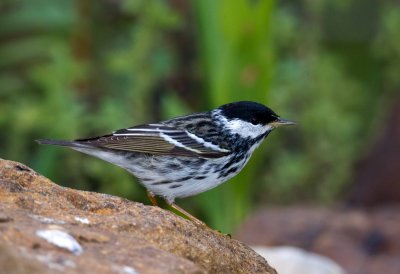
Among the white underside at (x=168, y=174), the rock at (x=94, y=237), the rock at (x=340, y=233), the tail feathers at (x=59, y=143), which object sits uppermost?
the rock at (x=340, y=233)

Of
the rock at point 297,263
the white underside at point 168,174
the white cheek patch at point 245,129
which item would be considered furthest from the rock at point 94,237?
the rock at point 297,263

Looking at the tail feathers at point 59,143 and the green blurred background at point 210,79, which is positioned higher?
the green blurred background at point 210,79

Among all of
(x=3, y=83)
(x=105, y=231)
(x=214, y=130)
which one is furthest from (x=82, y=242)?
(x=3, y=83)

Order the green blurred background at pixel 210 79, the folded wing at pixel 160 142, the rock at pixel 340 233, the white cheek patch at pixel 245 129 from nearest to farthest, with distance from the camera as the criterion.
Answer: the folded wing at pixel 160 142 → the white cheek patch at pixel 245 129 → the rock at pixel 340 233 → the green blurred background at pixel 210 79

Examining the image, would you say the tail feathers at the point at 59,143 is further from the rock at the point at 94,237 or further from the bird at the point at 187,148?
the rock at the point at 94,237

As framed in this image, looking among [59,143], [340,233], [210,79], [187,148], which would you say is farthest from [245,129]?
[210,79]

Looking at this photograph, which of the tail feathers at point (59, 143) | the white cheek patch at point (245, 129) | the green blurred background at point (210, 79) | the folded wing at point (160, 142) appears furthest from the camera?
the green blurred background at point (210, 79)

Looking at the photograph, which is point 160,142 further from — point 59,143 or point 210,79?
point 210,79
